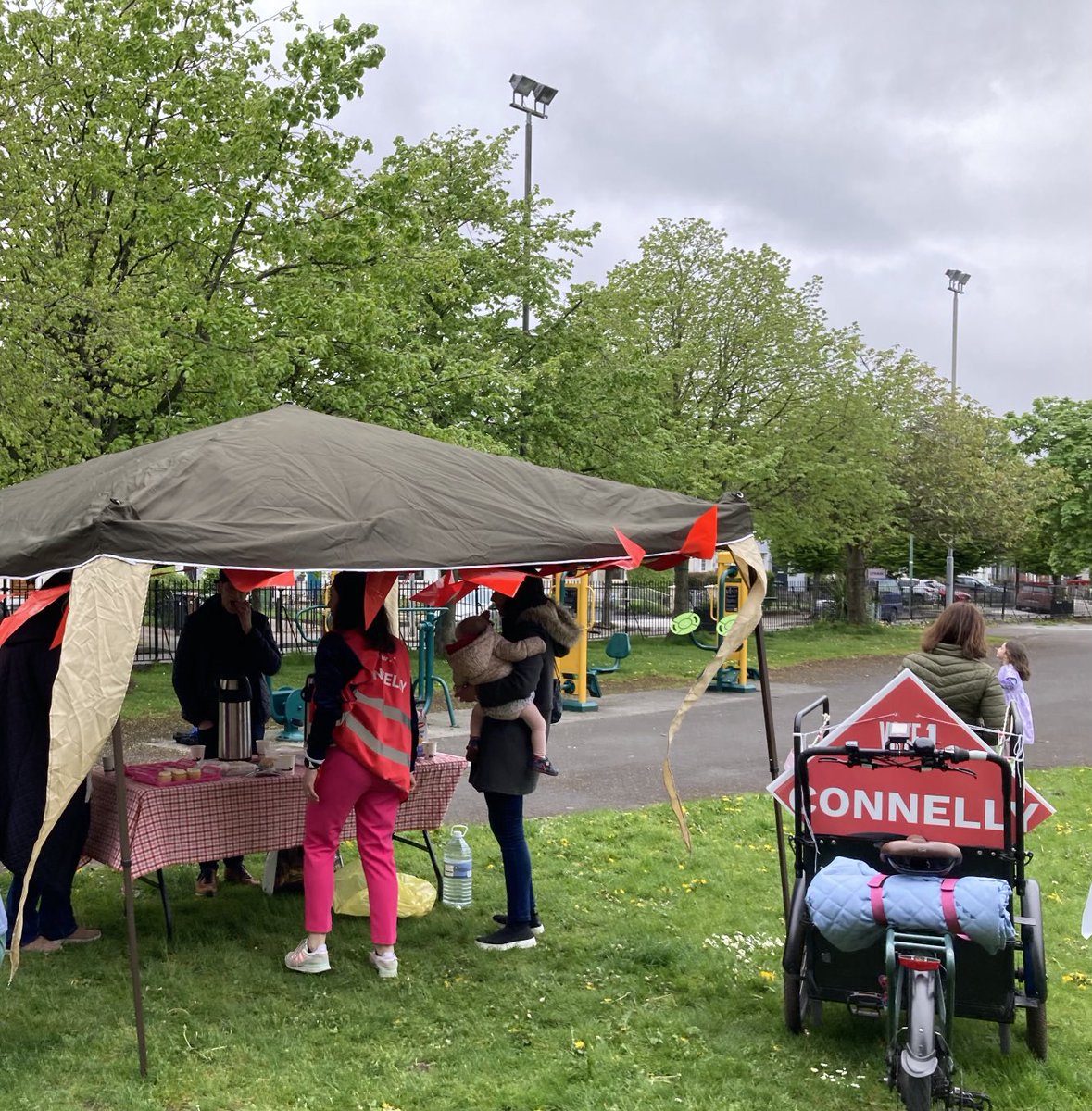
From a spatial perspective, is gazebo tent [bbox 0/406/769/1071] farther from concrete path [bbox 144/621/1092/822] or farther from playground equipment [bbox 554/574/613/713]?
playground equipment [bbox 554/574/613/713]

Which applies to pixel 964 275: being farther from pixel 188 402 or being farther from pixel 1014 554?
pixel 188 402

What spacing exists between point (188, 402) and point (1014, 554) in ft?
134

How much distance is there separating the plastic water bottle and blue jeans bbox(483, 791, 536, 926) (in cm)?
59

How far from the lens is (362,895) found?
599 cm

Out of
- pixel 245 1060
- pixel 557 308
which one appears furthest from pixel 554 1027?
pixel 557 308

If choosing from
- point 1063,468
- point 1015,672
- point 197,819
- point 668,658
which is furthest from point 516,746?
point 1063,468

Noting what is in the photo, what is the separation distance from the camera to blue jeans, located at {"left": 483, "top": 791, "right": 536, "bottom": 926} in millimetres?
5523

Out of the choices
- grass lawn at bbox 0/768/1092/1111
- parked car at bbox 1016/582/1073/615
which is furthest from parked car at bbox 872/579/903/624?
grass lawn at bbox 0/768/1092/1111

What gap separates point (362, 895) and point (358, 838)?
989 mm

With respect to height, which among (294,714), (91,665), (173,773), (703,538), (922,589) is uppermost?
(703,538)

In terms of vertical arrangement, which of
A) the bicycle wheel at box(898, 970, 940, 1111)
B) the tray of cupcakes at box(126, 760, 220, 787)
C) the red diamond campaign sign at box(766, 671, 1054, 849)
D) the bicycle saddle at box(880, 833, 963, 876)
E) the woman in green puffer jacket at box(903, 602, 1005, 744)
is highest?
the woman in green puffer jacket at box(903, 602, 1005, 744)

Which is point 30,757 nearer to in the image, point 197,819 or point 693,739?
point 197,819

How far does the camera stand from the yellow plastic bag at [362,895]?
597 cm

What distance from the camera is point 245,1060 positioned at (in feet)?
14.1
